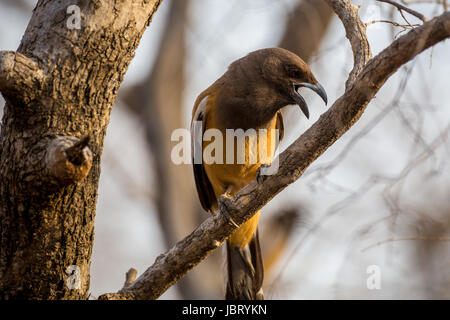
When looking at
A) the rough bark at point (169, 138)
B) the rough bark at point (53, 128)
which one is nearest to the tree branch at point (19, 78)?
the rough bark at point (53, 128)

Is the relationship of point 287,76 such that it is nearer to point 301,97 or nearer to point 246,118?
point 301,97

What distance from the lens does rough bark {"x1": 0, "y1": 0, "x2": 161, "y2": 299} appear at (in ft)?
9.46

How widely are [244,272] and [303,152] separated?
2.59 metres

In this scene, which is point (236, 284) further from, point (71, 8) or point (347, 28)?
point (71, 8)

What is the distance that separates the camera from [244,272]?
5492 mm

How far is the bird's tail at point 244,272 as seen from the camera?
17.6ft

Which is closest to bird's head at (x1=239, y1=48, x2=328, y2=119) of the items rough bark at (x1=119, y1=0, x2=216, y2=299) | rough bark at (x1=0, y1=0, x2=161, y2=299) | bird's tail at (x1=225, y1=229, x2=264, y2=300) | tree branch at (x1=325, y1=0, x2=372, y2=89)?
tree branch at (x1=325, y1=0, x2=372, y2=89)

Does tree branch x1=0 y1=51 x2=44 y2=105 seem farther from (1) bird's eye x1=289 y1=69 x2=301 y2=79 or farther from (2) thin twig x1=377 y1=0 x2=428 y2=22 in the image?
(1) bird's eye x1=289 y1=69 x2=301 y2=79

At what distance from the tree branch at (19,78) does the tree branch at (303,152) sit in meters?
1.35

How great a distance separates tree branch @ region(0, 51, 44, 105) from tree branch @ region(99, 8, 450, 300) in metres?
1.35

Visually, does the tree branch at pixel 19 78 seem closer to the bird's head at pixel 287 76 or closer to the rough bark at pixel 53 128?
the rough bark at pixel 53 128

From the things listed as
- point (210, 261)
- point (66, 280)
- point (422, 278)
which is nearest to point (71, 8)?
point (66, 280)

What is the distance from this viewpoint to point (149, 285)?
362 cm

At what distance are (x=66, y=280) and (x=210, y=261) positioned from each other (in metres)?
7.26
